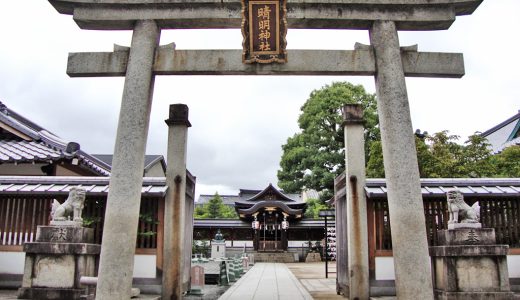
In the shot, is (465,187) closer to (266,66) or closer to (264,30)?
(266,66)

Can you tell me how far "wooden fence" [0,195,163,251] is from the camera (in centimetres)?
1057

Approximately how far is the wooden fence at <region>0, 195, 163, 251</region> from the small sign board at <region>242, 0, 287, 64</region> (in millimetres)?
4911

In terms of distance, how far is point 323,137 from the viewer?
141 ft

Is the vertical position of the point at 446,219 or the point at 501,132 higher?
the point at 501,132

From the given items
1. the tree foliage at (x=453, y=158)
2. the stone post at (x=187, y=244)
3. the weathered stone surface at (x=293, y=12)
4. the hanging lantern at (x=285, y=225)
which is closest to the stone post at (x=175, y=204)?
the stone post at (x=187, y=244)

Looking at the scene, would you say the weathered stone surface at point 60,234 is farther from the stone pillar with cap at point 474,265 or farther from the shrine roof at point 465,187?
the stone pillar with cap at point 474,265

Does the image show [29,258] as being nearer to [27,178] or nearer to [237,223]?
[27,178]

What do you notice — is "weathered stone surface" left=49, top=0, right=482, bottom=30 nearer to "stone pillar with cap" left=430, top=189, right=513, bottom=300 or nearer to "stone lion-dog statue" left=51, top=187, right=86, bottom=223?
"stone lion-dog statue" left=51, top=187, right=86, bottom=223

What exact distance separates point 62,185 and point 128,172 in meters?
5.11

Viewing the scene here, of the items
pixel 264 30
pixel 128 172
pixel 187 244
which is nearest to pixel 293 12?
pixel 264 30

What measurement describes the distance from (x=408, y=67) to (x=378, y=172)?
20009 millimetres

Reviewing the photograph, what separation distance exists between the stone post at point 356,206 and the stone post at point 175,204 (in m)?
4.29

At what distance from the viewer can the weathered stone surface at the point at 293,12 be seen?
8.02 meters

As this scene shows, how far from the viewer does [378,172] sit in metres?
27.2
